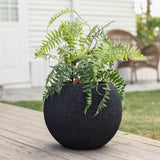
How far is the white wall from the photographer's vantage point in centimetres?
632

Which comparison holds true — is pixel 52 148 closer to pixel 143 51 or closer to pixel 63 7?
pixel 63 7

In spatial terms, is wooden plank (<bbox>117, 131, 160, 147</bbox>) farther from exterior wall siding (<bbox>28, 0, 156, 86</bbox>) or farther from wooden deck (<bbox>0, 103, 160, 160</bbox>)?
exterior wall siding (<bbox>28, 0, 156, 86</bbox>)

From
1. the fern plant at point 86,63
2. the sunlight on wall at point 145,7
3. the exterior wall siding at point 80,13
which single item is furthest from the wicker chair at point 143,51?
the sunlight on wall at point 145,7

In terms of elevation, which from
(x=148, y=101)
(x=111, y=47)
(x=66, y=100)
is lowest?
(x=148, y=101)

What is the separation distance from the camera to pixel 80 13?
269 inches

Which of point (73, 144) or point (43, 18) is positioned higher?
point (43, 18)

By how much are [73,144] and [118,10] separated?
18.3 feet

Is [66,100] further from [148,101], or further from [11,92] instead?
[11,92]

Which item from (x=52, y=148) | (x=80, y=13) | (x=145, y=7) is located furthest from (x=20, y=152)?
(x=145, y=7)

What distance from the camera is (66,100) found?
2.00 m

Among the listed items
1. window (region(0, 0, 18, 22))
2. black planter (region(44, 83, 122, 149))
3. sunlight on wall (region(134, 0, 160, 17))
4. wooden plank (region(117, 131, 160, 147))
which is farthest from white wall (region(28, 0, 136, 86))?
sunlight on wall (region(134, 0, 160, 17))

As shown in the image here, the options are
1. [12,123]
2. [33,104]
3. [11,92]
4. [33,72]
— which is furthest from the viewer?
[33,72]

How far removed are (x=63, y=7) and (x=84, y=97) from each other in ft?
16.1

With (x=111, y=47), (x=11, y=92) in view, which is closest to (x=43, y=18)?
(x=11, y=92)
